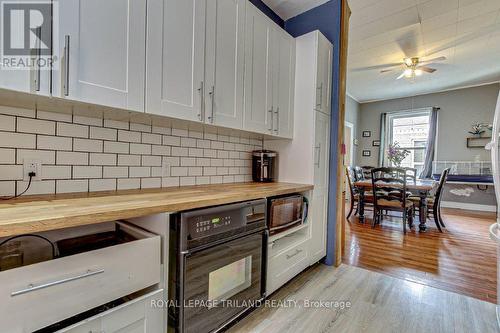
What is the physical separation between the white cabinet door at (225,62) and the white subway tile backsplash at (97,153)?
32 centimetres

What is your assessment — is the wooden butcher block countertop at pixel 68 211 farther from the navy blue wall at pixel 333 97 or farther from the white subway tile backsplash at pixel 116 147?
the navy blue wall at pixel 333 97

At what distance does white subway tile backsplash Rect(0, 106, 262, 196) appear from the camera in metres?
1.15

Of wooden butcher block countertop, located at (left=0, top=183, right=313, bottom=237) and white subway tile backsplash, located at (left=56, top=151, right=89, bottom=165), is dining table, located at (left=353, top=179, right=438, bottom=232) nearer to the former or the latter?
wooden butcher block countertop, located at (left=0, top=183, right=313, bottom=237)

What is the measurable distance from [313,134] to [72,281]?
80.1 inches

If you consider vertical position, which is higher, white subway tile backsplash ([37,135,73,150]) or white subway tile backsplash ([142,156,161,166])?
white subway tile backsplash ([37,135,73,150])

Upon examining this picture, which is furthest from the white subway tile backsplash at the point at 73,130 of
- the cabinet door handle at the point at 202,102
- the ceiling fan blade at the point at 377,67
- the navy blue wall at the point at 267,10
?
the ceiling fan blade at the point at 377,67

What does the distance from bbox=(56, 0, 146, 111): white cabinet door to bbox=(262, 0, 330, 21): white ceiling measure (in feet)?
5.60

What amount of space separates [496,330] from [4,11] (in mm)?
3165

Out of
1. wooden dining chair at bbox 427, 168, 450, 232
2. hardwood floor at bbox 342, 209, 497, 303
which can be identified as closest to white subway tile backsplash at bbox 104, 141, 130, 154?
hardwood floor at bbox 342, 209, 497, 303

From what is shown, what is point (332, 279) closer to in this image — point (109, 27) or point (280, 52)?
point (280, 52)

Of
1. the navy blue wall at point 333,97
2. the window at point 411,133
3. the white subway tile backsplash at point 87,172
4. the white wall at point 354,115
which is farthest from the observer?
the white wall at point 354,115

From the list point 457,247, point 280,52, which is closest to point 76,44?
point 280,52

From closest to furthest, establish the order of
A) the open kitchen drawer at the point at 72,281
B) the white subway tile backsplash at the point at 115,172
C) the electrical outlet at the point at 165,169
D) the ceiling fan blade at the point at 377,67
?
1. the open kitchen drawer at the point at 72,281
2. the white subway tile backsplash at the point at 115,172
3. the electrical outlet at the point at 165,169
4. the ceiling fan blade at the point at 377,67

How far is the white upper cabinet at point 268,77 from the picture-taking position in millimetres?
1906
